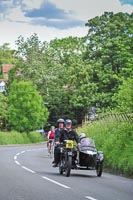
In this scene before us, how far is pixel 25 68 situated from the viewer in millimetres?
85125

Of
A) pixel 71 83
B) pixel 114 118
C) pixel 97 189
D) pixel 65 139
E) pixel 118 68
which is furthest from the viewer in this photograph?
pixel 71 83

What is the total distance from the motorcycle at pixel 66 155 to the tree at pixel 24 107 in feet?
182

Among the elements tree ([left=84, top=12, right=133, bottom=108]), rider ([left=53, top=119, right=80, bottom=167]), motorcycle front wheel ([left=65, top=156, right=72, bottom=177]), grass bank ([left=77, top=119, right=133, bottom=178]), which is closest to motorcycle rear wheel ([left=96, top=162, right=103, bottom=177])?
rider ([left=53, top=119, right=80, bottom=167])

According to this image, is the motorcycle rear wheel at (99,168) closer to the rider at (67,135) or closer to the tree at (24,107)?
the rider at (67,135)

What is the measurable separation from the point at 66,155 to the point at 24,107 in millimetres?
56836

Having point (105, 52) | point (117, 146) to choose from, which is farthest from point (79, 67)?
point (117, 146)

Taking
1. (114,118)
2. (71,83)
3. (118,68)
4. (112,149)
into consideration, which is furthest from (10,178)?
(71,83)

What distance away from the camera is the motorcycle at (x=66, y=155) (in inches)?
746

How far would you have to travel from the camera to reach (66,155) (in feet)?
62.7

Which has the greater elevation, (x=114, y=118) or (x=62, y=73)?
(x=62, y=73)

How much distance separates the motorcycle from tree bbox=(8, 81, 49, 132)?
182ft

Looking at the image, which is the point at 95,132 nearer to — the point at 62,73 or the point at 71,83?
the point at 71,83

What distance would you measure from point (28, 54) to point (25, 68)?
2.66 m

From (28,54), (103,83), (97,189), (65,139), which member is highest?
(28,54)
